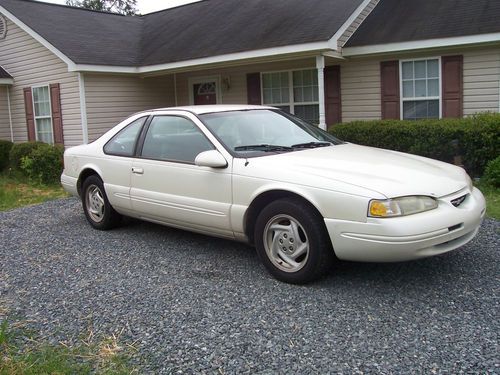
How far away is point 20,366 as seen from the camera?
10.8 ft

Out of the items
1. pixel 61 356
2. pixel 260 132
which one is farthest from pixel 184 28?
pixel 61 356

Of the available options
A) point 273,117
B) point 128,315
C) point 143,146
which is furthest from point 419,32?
point 128,315

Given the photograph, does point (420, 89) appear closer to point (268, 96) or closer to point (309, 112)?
point (309, 112)

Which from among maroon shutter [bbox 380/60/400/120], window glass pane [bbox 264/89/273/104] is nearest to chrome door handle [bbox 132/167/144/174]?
maroon shutter [bbox 380/60/400/120]

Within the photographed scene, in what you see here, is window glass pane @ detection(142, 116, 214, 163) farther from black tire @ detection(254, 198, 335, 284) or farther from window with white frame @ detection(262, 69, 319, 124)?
window with white frame @ detection(262, 69, 319, 124)

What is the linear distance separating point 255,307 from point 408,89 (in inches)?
350

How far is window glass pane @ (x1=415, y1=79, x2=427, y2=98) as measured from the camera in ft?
37.7

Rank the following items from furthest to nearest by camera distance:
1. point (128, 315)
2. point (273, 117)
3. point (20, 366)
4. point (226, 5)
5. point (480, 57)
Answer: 1. point (226, 5)
2. point (480, 57)
3. point (273, 117)
4. point (128, 315)
5. point (20, 366)

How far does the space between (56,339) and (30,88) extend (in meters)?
12.8

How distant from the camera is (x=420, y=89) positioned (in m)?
11.6

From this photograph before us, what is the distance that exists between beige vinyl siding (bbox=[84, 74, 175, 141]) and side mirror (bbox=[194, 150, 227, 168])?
9469mm

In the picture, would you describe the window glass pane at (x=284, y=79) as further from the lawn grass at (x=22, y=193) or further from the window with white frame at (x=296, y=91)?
the lawn grass at (x=22, y=193)

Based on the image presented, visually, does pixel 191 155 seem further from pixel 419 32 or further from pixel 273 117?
pixel 419 32

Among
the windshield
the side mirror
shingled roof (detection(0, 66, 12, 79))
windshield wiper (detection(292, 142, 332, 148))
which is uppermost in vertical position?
shingled roof (detection(0, 66, 12, 79))
